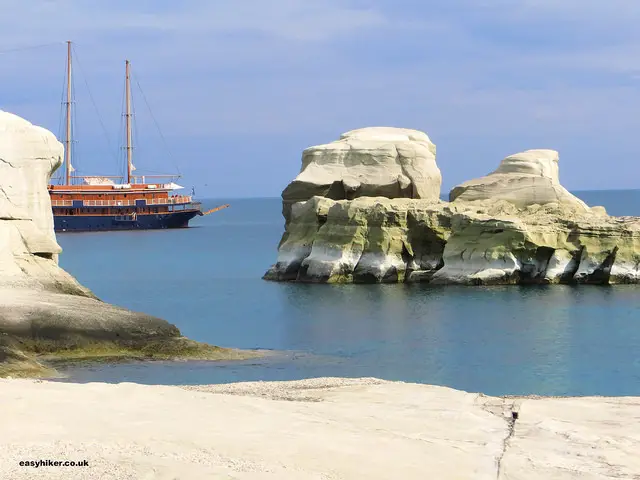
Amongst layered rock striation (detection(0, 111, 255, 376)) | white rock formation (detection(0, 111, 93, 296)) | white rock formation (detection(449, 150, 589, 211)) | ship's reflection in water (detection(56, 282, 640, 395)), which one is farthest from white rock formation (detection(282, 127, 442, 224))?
white rock formation (detection(0, 111, 93, 296))

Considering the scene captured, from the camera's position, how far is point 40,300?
2502cm

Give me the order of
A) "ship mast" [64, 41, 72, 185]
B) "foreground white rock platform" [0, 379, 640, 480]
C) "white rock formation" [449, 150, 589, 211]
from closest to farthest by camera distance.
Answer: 1. "foreground white rock platform" [0, 379, 640, 480]
2. "white rock formation" [449, 150, 589, 211]
3. "ship mast" [64, 41, 72, 185]

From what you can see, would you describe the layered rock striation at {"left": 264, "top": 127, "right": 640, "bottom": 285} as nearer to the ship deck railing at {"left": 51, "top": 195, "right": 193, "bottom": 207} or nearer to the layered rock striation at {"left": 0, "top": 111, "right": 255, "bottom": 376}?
the layered rock striation at {"left": 0, "top": 111, "right": 255, "bottom": 376}

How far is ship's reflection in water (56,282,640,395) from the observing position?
82.3 feet

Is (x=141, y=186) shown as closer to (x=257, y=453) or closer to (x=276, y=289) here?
(x=276, y=289)

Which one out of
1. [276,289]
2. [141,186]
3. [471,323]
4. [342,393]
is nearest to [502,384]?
[342,393]

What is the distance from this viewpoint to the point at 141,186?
126 metres

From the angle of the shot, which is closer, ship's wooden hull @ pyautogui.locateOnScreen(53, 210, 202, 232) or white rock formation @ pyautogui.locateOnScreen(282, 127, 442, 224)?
→ white rock formation @ pyautogui.locateOnScreen(282, 127, 442, 224)

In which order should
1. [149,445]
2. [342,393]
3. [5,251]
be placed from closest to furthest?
[149,445] → [342,393] → [5,251]

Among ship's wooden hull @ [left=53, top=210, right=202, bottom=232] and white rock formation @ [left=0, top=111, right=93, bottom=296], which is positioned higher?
white rock formation @ [left=0, top=111, right=93, bottom=296]

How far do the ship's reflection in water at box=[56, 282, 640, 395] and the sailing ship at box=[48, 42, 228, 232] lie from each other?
73.3 meters

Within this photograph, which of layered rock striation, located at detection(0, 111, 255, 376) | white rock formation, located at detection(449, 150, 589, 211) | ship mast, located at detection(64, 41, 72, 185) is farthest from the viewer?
ship mast, located at detection(64, 41, 72, 185)

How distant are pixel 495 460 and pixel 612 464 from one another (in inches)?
51.1

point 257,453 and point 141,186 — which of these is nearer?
point 257,453
